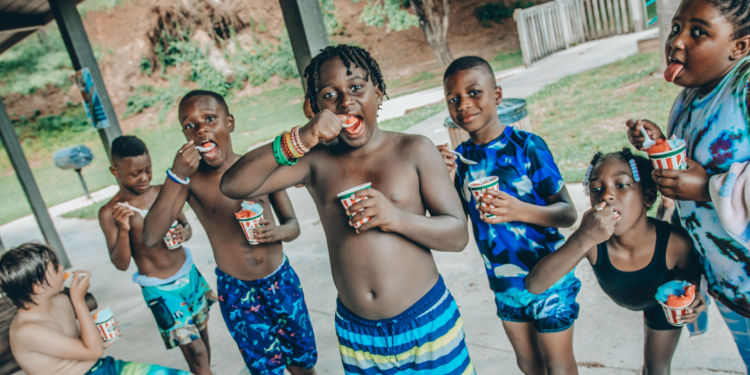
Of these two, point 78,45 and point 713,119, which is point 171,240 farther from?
point 78,45

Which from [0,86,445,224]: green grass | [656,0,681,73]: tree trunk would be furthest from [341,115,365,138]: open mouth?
[0,86,445,224]: green grass

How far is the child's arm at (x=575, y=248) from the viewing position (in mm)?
1669

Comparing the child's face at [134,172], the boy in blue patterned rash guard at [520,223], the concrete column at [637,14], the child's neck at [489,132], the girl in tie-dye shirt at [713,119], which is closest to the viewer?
the girl in tie-dye shirt at [713,119]

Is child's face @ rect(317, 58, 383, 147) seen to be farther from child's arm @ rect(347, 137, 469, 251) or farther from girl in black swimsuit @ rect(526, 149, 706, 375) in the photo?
girl in black swimsuit @ rect(526, 149, 706, 375)

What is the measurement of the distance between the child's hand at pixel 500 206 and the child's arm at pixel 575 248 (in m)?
0.23

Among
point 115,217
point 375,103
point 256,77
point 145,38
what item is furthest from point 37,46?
point 375,103

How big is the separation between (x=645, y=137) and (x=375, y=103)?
3.34 ft

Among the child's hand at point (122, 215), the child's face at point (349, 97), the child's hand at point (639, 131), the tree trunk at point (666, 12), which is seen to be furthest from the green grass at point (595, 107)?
the child's hand at point (122, 215)

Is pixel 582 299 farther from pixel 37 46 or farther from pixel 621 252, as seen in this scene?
pixel 37 46

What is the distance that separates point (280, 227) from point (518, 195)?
127 centimetres

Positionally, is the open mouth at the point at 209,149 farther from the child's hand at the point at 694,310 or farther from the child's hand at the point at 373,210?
the child's hand at the point at 694,310

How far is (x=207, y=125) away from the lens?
2.40 meters

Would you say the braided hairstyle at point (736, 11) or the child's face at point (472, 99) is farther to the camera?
the child's face at point (472, 99)

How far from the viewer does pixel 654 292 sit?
1840 mm
